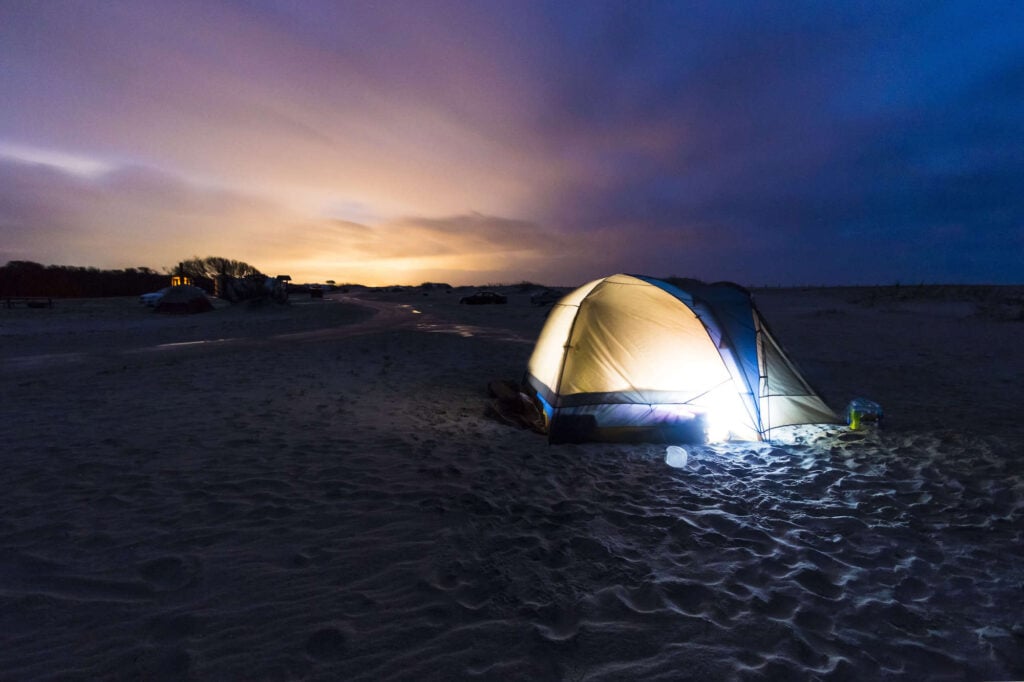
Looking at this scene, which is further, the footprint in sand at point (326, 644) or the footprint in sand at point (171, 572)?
the footprint in sand at point (171, 572)

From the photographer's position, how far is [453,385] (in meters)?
10.9

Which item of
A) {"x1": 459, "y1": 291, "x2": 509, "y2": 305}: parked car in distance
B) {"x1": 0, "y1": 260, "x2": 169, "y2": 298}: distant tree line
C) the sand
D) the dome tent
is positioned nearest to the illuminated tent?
the sand

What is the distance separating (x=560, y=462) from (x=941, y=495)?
181 inches

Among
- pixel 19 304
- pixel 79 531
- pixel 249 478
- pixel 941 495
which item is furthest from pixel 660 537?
pixel 19 304

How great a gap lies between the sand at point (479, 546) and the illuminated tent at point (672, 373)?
0.45 metres

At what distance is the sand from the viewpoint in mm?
2893

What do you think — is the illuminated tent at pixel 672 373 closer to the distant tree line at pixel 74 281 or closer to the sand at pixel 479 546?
the sand at pixel 479 546

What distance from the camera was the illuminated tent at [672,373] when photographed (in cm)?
712

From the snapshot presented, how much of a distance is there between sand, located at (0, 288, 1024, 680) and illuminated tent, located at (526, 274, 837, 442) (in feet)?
1.48

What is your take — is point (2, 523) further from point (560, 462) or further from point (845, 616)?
point (845, 616)

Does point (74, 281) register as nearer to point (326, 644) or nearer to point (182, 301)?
point (182, 301)

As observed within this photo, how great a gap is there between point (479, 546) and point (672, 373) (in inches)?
177

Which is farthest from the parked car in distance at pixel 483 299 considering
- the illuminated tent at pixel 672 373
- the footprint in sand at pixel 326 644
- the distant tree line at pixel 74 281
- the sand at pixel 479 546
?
the footprint in sand at pixel 326 644

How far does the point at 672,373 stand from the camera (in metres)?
7.24
